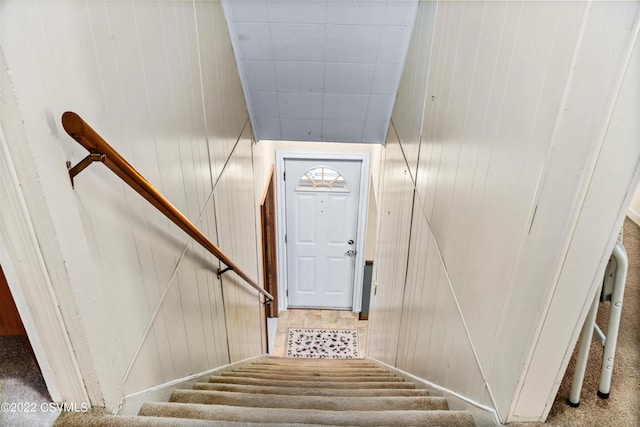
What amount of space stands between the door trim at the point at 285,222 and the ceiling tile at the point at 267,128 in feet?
3.69

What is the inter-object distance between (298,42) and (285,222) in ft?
8.82

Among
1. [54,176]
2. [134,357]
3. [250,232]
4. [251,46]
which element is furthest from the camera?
[250,232]

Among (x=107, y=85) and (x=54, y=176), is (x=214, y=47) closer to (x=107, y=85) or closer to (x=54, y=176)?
(x=107, y=85)

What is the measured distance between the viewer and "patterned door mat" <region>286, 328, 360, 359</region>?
4.69 metres

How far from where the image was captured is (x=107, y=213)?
1121mm

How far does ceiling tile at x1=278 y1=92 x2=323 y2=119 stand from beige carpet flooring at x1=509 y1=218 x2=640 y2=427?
235cm

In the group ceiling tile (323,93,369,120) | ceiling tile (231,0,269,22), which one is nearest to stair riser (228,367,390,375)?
ceiling tile (323,93,369,120)

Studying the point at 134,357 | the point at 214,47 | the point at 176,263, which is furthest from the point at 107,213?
the point at 214,47

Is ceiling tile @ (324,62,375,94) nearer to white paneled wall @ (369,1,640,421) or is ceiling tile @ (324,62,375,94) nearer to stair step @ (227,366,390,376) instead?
white paneled wall @ (369,1,640,421)

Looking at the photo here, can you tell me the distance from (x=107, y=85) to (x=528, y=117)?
1032 millimetres

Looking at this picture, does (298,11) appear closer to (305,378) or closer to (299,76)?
(299,76)

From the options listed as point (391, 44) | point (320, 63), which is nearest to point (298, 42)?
point (320, 63)

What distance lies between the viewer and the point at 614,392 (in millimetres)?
1258

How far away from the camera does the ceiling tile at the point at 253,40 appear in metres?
2.60
